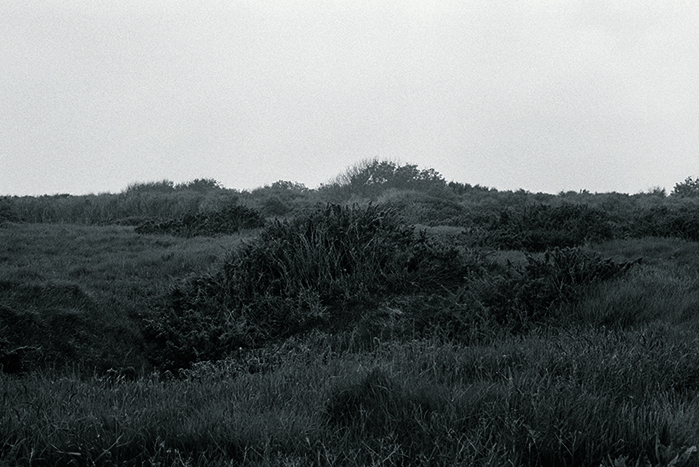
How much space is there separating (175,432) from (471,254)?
6644mm

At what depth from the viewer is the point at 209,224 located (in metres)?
16.5

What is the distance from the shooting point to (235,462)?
2699 mm

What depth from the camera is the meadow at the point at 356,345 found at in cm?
282

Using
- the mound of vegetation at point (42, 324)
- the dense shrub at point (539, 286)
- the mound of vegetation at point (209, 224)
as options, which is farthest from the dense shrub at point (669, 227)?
the mound of vegetation at point (42, 324)

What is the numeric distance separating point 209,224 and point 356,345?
35.8 ft

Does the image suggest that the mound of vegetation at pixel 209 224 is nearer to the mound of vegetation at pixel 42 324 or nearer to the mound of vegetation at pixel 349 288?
the mound of vegetation at pixel 349 288

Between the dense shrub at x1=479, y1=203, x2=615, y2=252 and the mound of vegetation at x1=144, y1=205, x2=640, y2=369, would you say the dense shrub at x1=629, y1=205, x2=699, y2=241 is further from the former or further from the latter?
the mound of vegetation at x1=144, y1=205, x2=640, y2=369

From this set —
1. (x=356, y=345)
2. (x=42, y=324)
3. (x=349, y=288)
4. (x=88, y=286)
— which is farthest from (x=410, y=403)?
(x=88, y=286)

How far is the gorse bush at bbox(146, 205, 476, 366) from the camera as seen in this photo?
7.18 m

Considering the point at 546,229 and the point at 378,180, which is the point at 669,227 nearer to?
the point at 546,229

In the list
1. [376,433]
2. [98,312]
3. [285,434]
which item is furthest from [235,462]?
[98,312]

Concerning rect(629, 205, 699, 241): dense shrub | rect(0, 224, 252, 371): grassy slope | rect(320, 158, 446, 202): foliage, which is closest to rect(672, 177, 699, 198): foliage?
rect(320, 158, 446, 202): foliage

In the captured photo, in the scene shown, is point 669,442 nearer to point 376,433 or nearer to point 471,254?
point 376,433

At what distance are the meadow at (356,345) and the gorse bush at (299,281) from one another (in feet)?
0.11
